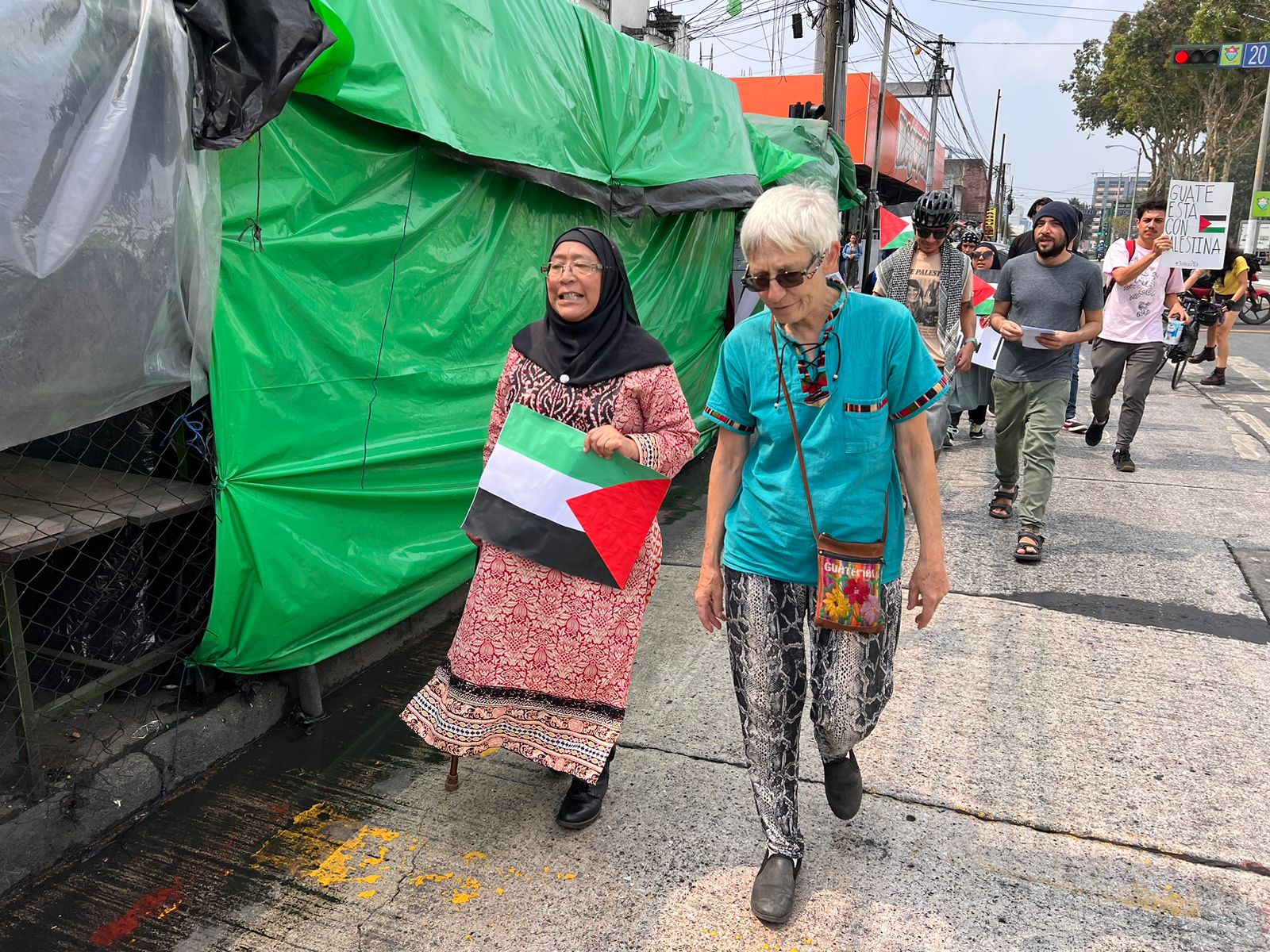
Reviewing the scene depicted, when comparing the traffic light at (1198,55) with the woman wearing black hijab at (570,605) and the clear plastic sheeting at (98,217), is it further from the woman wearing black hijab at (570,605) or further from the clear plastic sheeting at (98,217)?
the clear plastic sheeting at (98,217)

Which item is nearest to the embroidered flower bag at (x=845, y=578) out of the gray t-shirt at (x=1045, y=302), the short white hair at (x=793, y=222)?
the short white hair at (x=793, y=222)

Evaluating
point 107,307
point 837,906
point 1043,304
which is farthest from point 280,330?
point 1043,304

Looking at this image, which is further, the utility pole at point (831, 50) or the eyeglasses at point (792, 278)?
the utility pole at point (831, 50)

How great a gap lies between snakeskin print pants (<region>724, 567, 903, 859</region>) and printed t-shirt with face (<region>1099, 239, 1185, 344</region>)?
5129 millimetres

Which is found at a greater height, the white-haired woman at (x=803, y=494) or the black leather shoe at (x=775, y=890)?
the white-haired woman at (x=803, y=494)

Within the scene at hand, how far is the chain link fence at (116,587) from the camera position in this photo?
9.42ft

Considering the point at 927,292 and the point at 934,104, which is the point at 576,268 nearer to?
the point at 927,292

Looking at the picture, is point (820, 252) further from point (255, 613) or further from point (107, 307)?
point (255, 613)

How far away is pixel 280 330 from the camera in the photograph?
3.06m

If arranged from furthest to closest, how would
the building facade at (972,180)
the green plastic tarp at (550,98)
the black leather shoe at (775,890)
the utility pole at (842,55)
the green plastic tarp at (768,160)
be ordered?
the building facade at (972,180) < the utility pole at (842,55) < the green plastic tarp at (768,160) < the green plastic tarp at (550,98) < the black leather shoe at (775,890)

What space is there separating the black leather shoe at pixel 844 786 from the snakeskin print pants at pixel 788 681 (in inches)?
1.7

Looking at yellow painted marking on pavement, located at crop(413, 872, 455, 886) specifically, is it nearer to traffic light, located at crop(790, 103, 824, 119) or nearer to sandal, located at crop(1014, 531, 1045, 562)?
sandal, located at crop(1014, 531, 1045, 562)

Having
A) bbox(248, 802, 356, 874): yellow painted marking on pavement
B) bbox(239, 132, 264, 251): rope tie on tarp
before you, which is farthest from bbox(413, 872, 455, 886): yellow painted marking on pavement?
bbox(239, 132, 264, 251): rope tie on tarp

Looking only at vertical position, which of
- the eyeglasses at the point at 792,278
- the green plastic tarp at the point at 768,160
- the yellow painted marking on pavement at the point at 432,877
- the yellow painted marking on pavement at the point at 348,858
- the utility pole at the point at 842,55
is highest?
the utility pole at the point at 842,55
